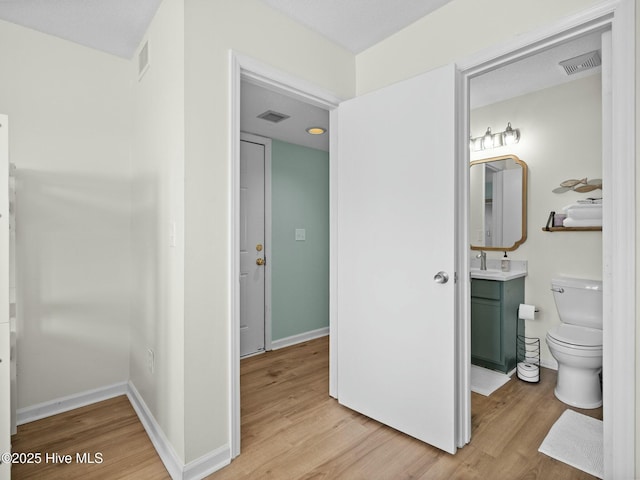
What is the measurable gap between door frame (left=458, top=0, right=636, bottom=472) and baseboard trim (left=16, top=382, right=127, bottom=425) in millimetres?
2838

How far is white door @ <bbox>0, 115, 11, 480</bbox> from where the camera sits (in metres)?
1.30

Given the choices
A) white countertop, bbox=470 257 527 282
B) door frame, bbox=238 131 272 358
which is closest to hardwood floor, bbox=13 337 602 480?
white countertop, bbox=470 257 527 282

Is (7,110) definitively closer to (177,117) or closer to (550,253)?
(177,117)

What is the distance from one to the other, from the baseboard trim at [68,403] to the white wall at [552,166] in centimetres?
335

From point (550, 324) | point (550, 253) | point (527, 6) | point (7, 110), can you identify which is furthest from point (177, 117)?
point (550, 324)

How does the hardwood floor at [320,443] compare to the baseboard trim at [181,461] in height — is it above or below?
below

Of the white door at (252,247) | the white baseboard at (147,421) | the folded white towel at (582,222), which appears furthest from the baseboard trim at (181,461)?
the folded white towel at (582,222)

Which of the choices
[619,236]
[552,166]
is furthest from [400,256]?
[552,166]

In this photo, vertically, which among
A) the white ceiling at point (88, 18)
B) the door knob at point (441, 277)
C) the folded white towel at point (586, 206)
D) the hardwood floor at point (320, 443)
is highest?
the white ceiling at point (88, 18)

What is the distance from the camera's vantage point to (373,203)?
2.13 m

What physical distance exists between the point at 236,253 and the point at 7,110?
5.49 feet

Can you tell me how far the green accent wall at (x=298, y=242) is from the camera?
3754 mm

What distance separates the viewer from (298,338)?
3.92 m

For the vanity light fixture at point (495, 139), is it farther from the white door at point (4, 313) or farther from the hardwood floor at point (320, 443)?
the white door at point (4, 313)
